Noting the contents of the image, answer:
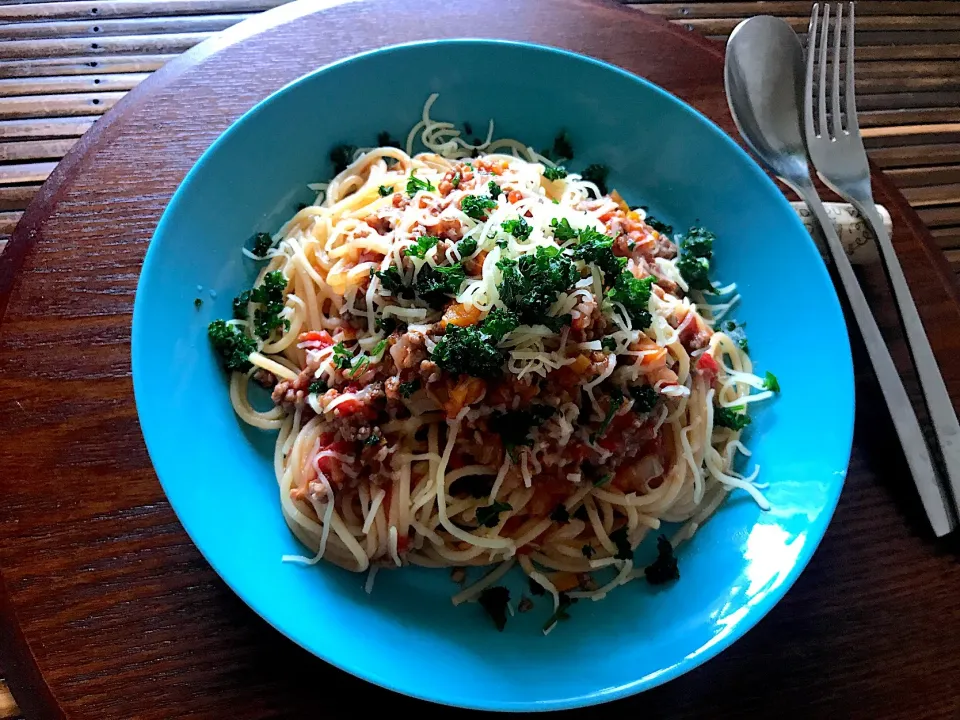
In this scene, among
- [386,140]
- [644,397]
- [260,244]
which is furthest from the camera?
[386,140]

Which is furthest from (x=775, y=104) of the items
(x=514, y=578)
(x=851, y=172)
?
(x=514, y=578)

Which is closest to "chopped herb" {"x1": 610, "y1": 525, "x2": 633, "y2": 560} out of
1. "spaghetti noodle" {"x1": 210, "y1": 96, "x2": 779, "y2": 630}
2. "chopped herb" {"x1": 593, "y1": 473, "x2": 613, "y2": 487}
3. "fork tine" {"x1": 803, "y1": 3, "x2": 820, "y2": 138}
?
"spaghetti noodle" {"x1": 210, "y1": 96, "x2": 779, "y2": 630}

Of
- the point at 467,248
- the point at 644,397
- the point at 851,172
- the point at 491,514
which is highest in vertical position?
the point at 467,248

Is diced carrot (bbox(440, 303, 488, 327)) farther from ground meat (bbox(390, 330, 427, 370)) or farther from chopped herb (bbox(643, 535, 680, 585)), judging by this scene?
chopped herb (bbox(643, 535, 680, 585))

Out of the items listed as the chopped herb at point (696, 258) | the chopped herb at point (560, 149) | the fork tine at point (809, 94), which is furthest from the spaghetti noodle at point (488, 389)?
the fork tine at point (809, 94)

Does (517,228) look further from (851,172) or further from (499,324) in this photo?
(851,172)

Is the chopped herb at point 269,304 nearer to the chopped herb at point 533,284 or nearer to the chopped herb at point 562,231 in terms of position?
the chopped herb at point 533,284
